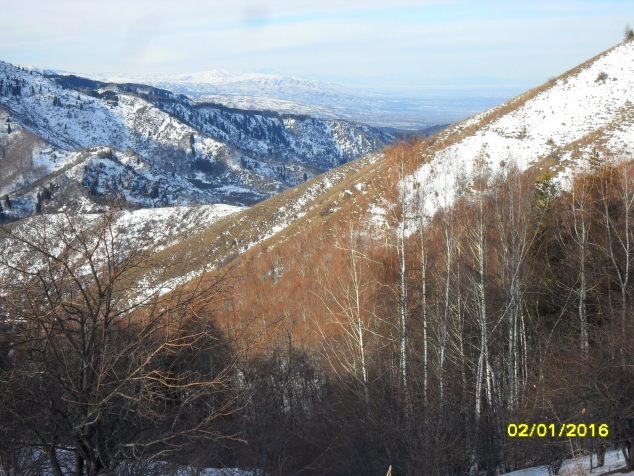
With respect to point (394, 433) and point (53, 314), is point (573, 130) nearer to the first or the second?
point (394, 433)

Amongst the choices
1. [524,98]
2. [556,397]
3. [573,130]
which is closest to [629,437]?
[556,397]

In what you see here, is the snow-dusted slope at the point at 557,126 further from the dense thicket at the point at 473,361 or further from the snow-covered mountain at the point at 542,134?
the dense thicket at the point at 473,361

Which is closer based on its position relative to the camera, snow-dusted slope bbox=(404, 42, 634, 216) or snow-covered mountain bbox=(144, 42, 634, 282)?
snow-covered mountain bbox=(144, 42, 634, 282)

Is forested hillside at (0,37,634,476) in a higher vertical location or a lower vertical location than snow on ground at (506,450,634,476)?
higher

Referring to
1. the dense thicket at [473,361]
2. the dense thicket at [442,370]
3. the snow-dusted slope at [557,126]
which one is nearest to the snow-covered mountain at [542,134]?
the snow-dusted slope at [557,126]

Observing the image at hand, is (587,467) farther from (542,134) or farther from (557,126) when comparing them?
(557,126)
